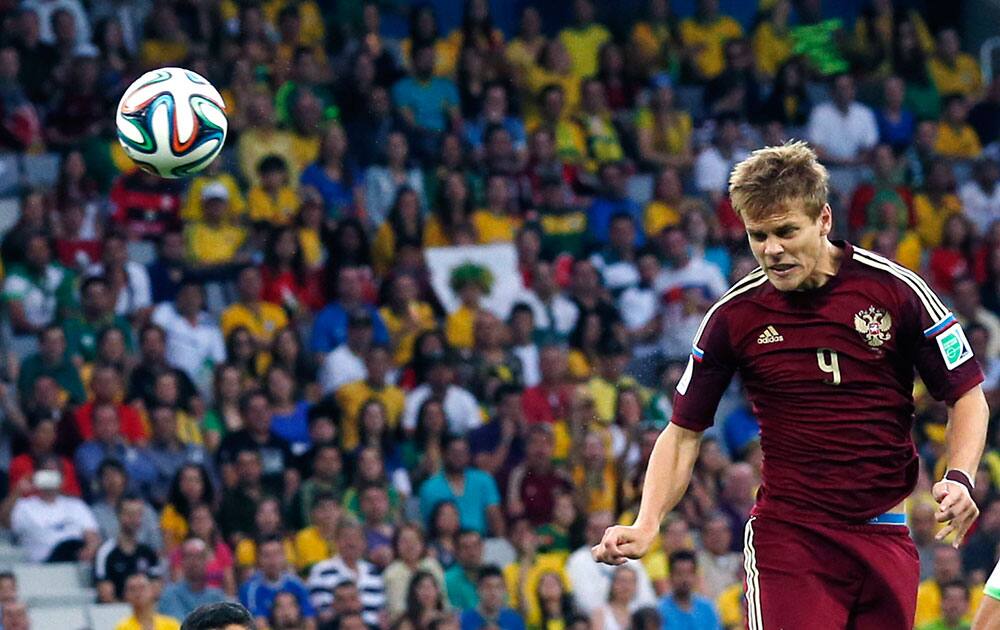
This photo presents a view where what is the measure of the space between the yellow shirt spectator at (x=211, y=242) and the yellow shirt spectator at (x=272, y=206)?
0.41 meters

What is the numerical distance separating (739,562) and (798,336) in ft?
24.3

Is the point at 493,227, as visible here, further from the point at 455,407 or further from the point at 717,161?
the point at 717,161

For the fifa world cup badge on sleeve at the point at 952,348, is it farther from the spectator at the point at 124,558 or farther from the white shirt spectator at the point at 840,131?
the white shirt spectator at the point at 840,131

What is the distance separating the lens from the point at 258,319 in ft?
47.3

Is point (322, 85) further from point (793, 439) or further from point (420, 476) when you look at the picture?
point (793, 439)

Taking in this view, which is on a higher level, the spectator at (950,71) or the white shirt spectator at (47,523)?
the spectator at (950,71)

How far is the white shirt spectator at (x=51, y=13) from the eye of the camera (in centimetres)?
1599

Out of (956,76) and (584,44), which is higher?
(584,44)

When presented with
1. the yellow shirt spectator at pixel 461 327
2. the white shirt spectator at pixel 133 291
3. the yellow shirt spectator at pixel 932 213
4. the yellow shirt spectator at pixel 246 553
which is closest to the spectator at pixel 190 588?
the yellow shirt spectator at pixel 246 553

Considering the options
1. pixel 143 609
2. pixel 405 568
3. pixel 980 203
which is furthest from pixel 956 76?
pixel 143 609

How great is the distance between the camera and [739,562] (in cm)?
1356

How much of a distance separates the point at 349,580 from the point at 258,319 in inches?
109

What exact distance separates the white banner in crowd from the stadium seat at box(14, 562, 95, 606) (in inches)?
161

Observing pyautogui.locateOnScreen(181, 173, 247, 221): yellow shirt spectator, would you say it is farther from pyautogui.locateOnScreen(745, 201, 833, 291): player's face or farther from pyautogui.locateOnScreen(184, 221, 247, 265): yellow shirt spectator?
pyautogui.locateOnScreen(745, 201, 833, 291): player's face
